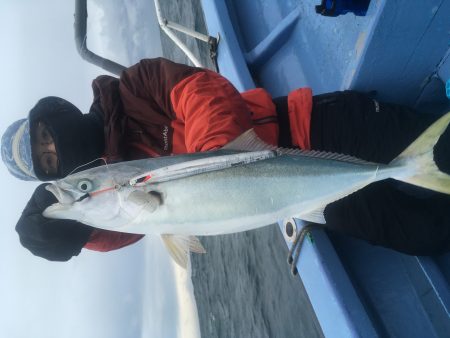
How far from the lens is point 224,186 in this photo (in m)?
1.66

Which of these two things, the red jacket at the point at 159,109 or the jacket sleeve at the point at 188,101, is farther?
the red jacket at the point at 159,109

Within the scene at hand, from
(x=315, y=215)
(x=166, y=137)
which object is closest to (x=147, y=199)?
(x=315, y=215)

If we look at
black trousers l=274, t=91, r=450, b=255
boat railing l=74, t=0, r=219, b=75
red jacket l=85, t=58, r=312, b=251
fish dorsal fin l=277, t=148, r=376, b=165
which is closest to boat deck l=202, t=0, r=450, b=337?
black trousers l=274, t=91, r=450, b=255

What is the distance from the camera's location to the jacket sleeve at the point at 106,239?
2.85 metres

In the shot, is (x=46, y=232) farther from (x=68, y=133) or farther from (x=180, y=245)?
(x=180, y=245)

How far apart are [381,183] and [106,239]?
2.12 metres

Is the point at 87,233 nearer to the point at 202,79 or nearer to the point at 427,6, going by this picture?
the point at 202,79

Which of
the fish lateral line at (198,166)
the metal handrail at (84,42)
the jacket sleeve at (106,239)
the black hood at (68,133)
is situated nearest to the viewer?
the fish lateral line at (198,166)

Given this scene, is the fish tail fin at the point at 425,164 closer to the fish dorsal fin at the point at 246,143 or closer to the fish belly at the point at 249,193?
the fish belly at the point at 249,193

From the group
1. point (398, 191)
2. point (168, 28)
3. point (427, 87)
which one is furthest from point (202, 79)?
point (168, 28)

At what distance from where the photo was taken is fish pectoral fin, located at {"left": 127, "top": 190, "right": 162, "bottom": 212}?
→ 167cm

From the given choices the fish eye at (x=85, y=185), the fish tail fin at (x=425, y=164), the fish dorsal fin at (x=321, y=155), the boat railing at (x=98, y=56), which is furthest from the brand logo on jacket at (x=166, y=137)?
the boat railing at (x=98, y=56)

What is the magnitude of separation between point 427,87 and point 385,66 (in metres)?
0.40

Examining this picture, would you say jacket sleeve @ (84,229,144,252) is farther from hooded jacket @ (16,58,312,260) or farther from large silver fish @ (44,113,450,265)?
large silver fish @ (44,113,450,265)
